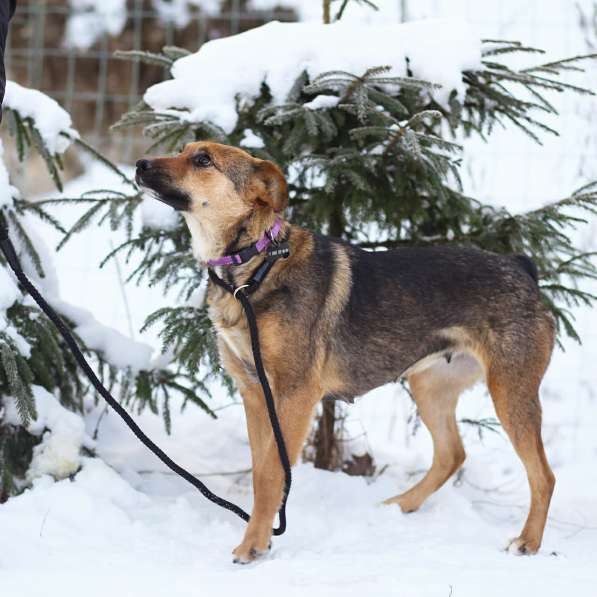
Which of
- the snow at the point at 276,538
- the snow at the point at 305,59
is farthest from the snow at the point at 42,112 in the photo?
the snow at the point at 276,538

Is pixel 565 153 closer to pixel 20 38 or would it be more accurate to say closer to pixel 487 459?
pixel 487 459

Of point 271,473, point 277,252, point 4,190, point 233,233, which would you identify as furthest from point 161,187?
point 271,473

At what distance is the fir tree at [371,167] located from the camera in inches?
156

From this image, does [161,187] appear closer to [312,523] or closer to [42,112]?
[42,112]

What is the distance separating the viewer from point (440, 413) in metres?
4.24

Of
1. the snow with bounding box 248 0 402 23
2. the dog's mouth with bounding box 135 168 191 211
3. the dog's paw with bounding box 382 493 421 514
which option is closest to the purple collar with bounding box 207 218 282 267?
the dog's mouth with bounding box 135 168 191 211

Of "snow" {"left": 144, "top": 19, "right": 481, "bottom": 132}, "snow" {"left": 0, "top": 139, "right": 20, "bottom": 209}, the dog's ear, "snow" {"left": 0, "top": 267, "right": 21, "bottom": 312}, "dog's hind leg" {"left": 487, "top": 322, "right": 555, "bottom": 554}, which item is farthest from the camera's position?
"snow" {"left": 144, "top": 19, "right": 481, "bottom": 132}

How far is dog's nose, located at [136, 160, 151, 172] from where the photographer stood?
10.5 ft

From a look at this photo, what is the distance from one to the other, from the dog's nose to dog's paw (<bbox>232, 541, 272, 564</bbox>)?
1.52 metres

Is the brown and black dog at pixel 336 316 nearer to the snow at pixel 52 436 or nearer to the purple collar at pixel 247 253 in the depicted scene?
the purple collar at pixel 247 253

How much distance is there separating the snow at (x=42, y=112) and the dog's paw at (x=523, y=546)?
2.92 m

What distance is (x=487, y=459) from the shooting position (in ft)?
18.9

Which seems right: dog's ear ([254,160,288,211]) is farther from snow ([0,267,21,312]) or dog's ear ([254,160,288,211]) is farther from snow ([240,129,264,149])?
snow ([0,267,21,312])

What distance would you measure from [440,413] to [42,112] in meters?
2.54
